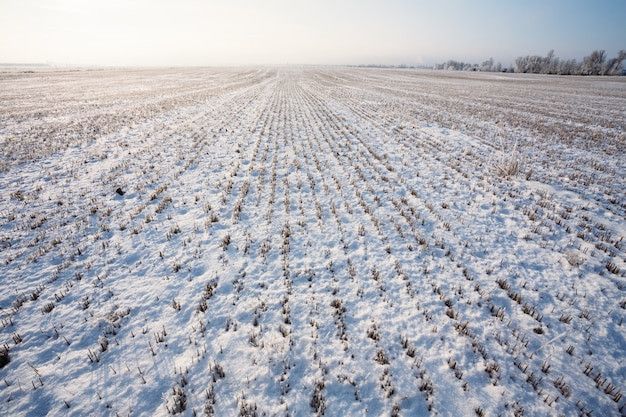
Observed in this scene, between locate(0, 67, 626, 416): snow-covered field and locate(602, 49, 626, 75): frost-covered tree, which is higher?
locate(602, 49, 626, 75): frost-covered tree

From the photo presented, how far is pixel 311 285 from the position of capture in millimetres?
6211

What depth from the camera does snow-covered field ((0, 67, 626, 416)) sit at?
4.22 meters

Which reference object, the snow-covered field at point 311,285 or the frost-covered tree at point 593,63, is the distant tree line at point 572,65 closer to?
the frost-covered tree at point 593,63

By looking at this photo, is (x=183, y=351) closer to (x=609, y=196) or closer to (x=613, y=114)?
(x=609, y=196)

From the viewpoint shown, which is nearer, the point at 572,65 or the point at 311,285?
the point at 311,285

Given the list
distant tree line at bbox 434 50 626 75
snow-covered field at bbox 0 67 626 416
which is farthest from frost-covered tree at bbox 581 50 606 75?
snow-covered field at bbox 0 67 626 416

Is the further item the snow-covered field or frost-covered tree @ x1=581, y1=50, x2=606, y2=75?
frost-covered tree @ x1=581, y1=50, x2=606, y2=75

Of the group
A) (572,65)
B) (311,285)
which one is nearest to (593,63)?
(572,65)

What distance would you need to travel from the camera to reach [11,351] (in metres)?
4.68

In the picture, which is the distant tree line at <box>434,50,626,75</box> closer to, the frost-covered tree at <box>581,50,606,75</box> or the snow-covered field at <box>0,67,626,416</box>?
the frost-covered tree at <box>581,50,606,75</box>

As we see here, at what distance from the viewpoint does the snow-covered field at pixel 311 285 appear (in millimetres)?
4219

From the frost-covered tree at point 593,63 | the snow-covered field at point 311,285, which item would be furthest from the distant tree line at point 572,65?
the snow-covered field at point 311,285

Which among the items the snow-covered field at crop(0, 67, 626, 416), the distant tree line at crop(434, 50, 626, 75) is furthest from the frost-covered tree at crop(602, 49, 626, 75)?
the snow-covered field at crop(0, 67, 626, 416)

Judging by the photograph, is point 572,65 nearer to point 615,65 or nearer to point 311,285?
point 615,65
